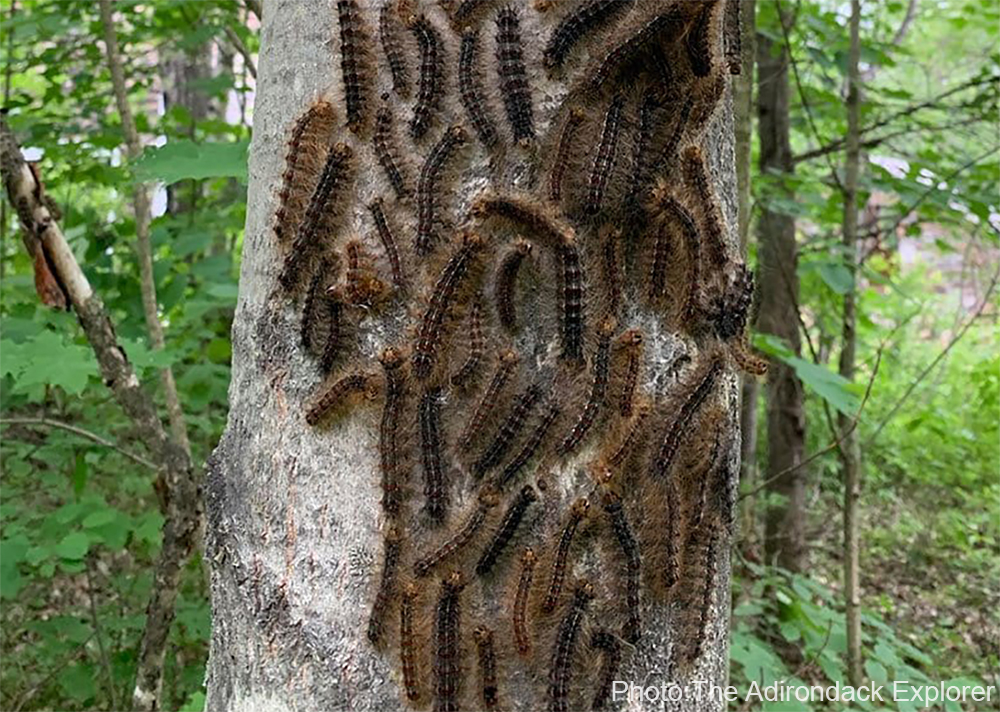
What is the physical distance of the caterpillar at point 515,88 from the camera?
3.87 feet

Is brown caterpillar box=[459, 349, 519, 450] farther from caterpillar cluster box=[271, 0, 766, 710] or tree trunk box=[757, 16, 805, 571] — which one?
tree trunk box=[757, 16, 805, 571]

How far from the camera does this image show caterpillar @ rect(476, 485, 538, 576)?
3.70 ft

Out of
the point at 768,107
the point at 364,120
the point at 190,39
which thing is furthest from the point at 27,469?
the point at 768,107

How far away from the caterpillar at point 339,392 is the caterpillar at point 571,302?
0.84 feet

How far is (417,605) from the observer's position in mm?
1119

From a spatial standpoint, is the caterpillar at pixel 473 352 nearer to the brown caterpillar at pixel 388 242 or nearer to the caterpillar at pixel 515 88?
the brown caterpillar at pixel 388 242

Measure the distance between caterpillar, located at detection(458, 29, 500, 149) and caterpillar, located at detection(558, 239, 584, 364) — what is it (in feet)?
0.59

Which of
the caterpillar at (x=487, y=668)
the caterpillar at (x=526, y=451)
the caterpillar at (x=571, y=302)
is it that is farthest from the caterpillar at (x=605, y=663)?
the caterpillar at (x=571, y=302)

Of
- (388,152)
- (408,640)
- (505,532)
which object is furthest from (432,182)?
(408,640)

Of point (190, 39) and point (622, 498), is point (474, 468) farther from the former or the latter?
point (190, 39)

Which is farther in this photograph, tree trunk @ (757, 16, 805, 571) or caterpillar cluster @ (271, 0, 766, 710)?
tree trunk @ (757, 16, 805, 571)

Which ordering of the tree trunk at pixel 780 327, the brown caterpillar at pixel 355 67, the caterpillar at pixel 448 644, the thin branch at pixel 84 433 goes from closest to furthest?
the caterpillar at pixel 448 644, the brown caterpillar at pixel 355 67, the thin branch at pixel 84 433, the tree trunk at pixel 780 327

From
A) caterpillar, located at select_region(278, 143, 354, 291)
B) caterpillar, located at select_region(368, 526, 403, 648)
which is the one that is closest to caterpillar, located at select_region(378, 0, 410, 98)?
caterpillar, located at select_region(278, 143, 354, 291)

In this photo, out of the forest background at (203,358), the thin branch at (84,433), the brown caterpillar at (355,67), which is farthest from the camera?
the forest background at (203,358)
